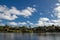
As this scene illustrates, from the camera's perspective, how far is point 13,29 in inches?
4727

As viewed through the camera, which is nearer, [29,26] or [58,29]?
[58,29]

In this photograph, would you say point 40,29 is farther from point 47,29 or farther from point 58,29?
point 58,29

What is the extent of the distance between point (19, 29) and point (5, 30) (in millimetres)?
13255

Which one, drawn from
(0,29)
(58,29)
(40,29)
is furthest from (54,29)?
(0,29)

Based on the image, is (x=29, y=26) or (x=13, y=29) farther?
(x=29, y=26)

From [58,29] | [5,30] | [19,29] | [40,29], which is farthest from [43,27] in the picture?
[5,30]

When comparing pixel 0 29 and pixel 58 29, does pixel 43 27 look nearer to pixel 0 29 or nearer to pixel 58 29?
pixel 58 29

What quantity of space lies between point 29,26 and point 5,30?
96.2 feet

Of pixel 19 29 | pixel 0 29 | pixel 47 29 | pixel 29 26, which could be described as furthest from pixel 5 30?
pixel 47 29

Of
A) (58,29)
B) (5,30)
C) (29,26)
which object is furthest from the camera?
(29,26)

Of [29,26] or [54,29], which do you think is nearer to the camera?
[54,29]

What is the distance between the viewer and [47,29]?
127 meters

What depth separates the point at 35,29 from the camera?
132 metres

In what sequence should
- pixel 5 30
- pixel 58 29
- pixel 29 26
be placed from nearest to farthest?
pixel 5 30
pixel 58 29
pixel 29 26
